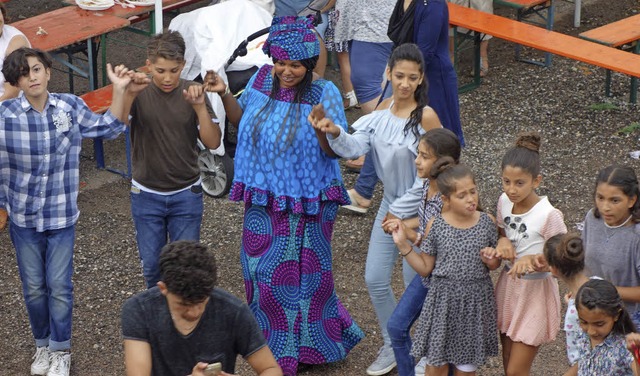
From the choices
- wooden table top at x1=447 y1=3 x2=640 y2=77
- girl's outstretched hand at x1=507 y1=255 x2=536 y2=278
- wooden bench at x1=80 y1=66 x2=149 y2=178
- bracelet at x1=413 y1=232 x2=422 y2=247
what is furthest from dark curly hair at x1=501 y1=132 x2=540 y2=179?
wooden table top at x1=447 y1=3 x2=640 y2=77

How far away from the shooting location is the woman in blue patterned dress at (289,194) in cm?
563

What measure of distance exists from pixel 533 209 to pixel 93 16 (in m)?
5.17

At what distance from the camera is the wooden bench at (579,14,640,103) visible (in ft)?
31.3

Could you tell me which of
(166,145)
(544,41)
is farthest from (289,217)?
(544,41)

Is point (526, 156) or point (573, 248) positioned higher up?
point (526, 156)

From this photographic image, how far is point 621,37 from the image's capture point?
31.7ft

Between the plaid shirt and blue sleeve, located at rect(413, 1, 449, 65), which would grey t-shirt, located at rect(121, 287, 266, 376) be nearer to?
the plaid shirt

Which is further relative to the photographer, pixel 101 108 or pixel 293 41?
pixel 101 108

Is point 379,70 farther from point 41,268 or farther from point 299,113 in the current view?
point 41,268

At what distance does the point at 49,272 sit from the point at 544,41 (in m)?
5.29

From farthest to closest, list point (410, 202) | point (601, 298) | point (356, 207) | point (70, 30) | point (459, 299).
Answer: point (70, 30), point (356, 207), point (410, 202), point (459, 299), point (601, 298)

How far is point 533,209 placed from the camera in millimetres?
5035

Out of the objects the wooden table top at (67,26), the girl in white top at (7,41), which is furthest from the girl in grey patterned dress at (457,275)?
the wooden table top at (67,26)

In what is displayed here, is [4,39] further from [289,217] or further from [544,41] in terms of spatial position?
[544,41]
